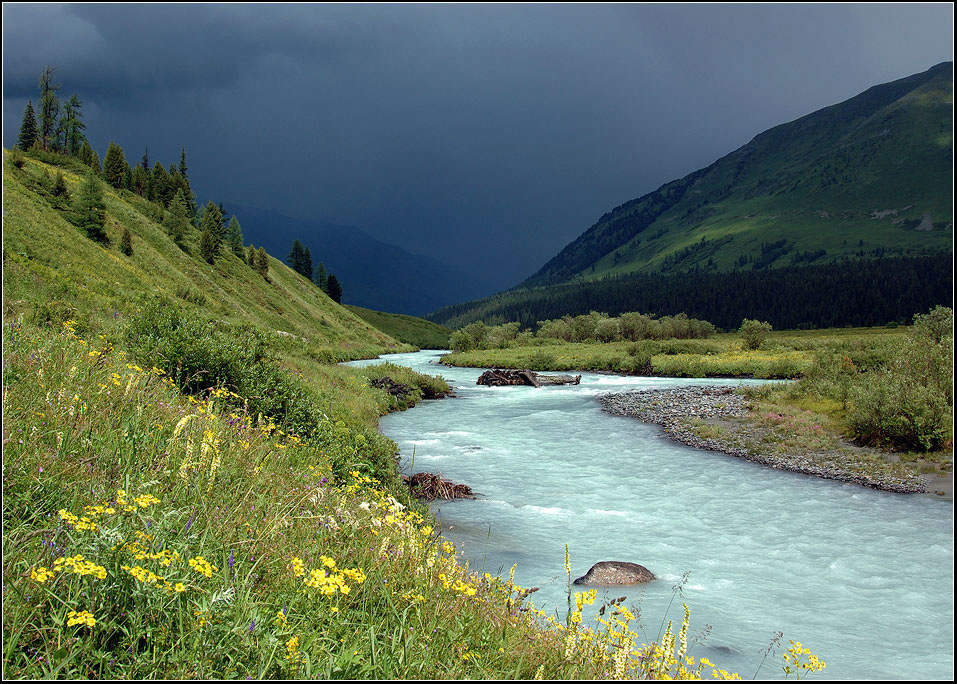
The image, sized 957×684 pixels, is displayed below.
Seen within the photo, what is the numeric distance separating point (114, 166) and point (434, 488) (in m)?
85.6

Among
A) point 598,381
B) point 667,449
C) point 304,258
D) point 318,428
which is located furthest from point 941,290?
point 318,428

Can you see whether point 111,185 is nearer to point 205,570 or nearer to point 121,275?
point 121,275

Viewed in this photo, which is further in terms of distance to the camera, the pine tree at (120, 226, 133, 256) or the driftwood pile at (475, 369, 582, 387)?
the driftwood pile at (475, 369, 582, 387)

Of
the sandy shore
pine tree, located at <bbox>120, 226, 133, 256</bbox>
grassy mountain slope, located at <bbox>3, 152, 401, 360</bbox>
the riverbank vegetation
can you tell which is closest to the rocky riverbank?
the sandy shore

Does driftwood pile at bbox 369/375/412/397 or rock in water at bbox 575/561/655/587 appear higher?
driftwood pile at bbox 369/375/412/397

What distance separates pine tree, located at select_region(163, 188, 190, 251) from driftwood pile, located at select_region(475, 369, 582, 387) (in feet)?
150

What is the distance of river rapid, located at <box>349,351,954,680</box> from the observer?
8.26 m

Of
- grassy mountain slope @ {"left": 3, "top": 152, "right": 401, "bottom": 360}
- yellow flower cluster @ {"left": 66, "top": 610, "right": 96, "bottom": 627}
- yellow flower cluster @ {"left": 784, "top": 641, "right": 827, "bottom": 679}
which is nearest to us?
yellow flower cluster @ {"left": 66, "top": 610, "right": 96, "bottom": 627}

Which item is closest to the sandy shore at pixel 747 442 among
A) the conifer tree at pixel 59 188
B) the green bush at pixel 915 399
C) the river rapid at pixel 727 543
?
the river rapid at pixel 727 543

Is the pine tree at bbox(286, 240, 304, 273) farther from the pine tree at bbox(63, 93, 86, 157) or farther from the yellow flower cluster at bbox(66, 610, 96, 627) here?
the yellow flower cluster at bbox(66, 610, 96, 627)

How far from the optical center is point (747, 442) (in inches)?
835

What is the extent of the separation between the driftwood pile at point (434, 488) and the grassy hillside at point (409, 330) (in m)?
148

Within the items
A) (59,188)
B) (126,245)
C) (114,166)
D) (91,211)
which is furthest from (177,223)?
(91,211)

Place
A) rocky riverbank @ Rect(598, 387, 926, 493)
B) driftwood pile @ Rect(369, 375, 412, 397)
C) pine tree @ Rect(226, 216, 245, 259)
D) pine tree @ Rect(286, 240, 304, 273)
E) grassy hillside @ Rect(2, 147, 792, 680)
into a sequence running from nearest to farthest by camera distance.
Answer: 1. grassy hillside @ Rect(2, 147, 792, 680)
2. rocky riverbank @ Rect(598, 387, 926, 493)
3. driftwood pile @ Rect(369, 375, 412, 397)
4. pine tree @ Rect(226, 216, 245, 259)
5. pine tree @ Rect(286, 240, 304, 273)
